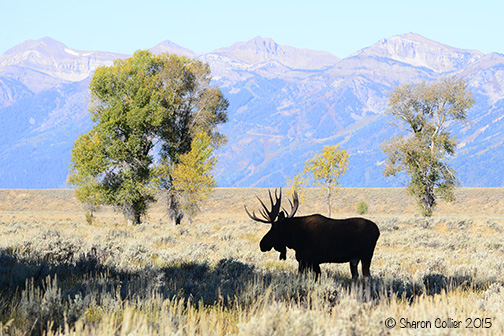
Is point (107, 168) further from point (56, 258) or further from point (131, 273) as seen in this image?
point (131, 273)

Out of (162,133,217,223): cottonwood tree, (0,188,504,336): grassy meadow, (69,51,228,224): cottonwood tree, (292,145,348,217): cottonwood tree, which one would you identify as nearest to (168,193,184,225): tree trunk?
(162,133,217,223): cottonwood tree

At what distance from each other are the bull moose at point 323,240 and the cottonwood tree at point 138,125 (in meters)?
21.7

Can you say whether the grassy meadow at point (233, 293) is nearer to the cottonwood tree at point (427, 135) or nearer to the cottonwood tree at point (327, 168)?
the cottonwood tree at point (327, 168)

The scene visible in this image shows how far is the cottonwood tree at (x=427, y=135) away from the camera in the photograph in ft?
123

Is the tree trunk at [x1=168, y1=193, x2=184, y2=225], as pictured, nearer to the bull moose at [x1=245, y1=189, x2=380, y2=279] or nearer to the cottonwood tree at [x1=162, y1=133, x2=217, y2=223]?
the cottonwood tree at [x1=162, y1=133, x2=217, y2=223]

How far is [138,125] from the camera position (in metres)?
29.4

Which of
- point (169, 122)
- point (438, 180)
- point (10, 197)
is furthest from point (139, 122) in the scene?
point (10, 197)

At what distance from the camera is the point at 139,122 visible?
29156mm

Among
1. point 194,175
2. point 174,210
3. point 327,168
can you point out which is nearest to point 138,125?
point 194,175

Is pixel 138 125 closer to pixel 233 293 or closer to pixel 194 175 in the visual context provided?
pixel 194 175

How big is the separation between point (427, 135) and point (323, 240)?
33.4 metres

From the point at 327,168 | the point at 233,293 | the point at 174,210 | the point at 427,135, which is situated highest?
the point at 427,135

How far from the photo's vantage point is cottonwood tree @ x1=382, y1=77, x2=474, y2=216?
Result: 3738cm

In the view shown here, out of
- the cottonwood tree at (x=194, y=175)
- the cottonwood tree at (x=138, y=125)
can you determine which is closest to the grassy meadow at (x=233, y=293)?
the cottonwood tree at (x=194, y=175)
